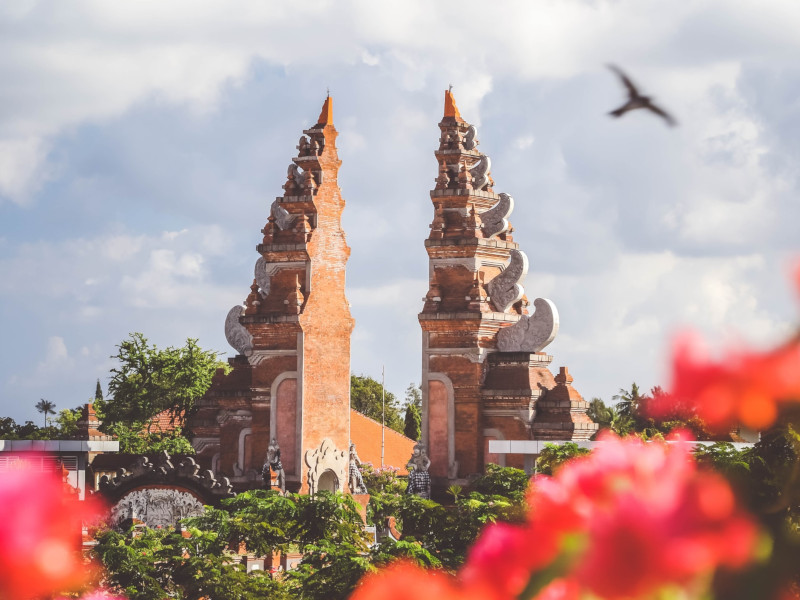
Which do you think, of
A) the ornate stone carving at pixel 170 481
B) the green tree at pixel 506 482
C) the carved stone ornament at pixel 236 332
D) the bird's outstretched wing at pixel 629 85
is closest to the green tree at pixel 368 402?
the carved stone ornament at pixel 236 332

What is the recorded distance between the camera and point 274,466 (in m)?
25.9

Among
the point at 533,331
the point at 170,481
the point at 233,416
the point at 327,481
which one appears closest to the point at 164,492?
the point at 170,481

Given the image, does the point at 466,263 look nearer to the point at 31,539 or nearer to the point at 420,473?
the point at 420,473

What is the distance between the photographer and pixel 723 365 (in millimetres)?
991

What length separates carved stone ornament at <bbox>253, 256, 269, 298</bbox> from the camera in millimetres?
28261

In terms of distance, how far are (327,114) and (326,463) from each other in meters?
8.64

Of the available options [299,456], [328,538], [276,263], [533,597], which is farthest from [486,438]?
[533,597]

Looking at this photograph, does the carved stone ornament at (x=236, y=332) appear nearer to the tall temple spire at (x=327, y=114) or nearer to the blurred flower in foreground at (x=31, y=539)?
the tall temple spire at (x=327, y=114)

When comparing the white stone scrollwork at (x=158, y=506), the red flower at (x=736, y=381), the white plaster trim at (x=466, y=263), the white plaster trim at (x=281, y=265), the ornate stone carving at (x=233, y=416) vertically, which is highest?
the white plaster trim at (x=281, y=265)

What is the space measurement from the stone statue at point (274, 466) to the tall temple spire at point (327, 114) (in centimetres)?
806

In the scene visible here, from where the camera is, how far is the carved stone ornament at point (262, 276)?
28261 mm

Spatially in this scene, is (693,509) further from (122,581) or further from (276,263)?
(276,263)

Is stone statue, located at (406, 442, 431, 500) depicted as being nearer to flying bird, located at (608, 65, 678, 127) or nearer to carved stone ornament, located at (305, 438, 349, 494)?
carved stone ornament, located at (305, 438, 349, 494)

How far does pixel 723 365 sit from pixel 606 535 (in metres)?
0.21
